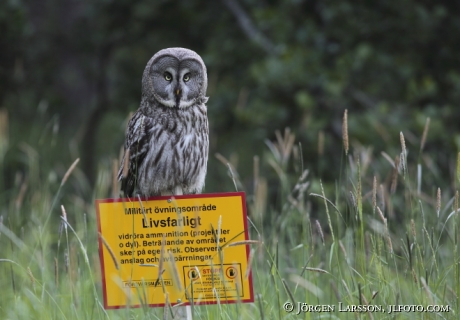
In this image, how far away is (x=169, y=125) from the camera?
2309 mm

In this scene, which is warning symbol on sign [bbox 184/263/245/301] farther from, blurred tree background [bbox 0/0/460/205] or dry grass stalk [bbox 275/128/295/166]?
blurred tree background [bbox 0/0/460/205]

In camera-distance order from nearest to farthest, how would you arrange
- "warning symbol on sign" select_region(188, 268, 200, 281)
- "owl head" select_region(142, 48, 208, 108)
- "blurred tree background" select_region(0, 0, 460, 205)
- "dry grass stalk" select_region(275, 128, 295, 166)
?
"warning symbol on sign" select_region(188, 268, 200, 281), "owl head" select_region(142, 48, 208, 108), "dry grass stalk" select_region(275, 128, 295, 166), "blurred tree background" select_region(0, 0, 460, 205)

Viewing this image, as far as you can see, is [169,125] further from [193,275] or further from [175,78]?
[193,275]

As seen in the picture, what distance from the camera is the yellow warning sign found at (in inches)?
74.6

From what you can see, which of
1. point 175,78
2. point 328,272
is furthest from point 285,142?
point 328,272

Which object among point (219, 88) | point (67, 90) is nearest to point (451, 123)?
point (219, 88)

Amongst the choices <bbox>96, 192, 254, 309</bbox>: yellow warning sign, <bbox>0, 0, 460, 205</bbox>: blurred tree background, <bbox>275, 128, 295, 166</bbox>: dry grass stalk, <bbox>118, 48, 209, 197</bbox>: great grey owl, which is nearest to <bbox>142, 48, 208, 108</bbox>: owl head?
<bbox>118, 48, 209, 197</bbox>: great grey owl

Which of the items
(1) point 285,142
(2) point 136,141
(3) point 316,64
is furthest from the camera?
(3) point 316,64

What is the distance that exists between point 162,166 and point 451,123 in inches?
111

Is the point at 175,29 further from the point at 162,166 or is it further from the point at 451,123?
the point at 162,166

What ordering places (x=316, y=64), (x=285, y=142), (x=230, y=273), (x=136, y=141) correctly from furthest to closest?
(x=316, y=64), (x=285, y=142), (x=136, y=141), (x=230, y=273)

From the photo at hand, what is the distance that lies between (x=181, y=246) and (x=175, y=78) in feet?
2.29

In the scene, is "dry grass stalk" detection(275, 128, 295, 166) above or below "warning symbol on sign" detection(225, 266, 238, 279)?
above

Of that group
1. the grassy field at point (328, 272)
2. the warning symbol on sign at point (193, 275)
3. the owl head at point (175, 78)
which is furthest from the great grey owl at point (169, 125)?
the warning symbol on sign at point (193, 275)
